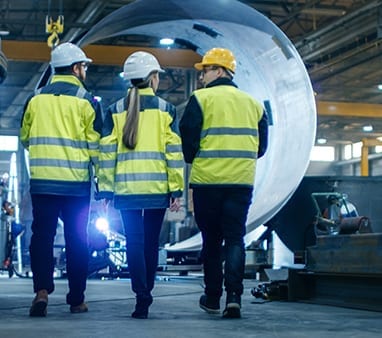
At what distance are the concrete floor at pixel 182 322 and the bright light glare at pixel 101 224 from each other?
426cm

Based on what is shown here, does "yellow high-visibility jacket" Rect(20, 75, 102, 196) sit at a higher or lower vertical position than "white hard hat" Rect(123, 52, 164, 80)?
lower

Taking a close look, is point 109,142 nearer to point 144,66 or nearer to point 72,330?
point 144,66

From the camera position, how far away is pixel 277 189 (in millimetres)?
7719

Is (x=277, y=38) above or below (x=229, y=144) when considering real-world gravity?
above

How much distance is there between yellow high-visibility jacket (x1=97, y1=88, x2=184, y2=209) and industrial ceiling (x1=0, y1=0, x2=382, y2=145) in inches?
321

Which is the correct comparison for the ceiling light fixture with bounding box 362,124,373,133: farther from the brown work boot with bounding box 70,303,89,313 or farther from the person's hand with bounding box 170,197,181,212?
the brown work boot with bounding box 70,303,89,313

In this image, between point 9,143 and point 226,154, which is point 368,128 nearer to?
point 9,143

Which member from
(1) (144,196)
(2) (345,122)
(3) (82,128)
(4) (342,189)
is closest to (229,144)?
(1) (144,196)

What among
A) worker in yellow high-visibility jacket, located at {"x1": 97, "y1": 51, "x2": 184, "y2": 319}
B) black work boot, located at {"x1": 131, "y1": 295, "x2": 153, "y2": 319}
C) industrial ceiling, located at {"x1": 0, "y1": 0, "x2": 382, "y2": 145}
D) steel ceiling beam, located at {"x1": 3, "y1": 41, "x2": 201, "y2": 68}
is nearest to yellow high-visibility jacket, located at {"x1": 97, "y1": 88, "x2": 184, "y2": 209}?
worker in yellow high-visibility jacket, located at {"x1": 97, "y1": 51, "x2": 184, "y2": 319}

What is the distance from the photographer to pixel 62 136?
4.41 meters

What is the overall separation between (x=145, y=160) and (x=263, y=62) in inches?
168

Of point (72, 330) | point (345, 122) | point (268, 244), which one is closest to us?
point (72, 330)

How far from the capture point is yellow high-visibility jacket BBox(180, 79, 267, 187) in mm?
4375

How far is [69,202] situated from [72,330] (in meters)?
1.08
